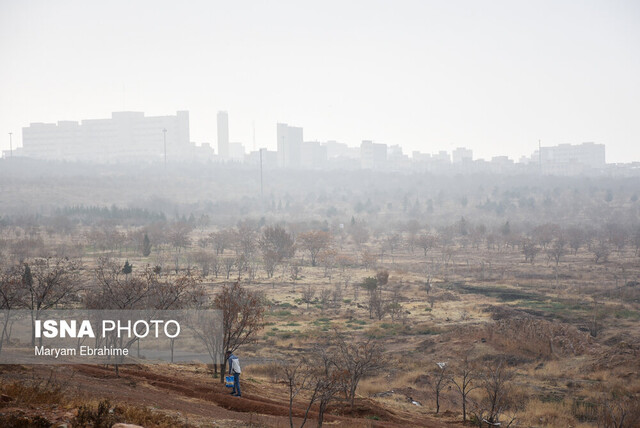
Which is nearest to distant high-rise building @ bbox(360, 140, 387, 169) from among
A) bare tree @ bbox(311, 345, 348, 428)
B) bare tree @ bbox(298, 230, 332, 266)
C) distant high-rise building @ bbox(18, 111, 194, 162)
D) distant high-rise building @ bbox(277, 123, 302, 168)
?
distant high-rise building @ bbox(277, 123, 302, 168)

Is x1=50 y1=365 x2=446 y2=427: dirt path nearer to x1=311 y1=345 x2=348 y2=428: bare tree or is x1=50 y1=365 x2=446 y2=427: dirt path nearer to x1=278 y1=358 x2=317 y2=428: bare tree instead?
x1=278 y1=358 x2=317 y2=428: bare tree

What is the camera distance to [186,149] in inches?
6575

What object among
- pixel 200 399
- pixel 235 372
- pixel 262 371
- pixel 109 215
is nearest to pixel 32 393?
pixel 200 399

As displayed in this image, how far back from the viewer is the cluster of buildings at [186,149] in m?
156

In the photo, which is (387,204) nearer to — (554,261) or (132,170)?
(554,261)

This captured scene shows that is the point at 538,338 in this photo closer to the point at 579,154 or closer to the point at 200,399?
the point at 200,399

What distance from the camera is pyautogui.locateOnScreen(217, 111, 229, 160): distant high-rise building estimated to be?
180 m

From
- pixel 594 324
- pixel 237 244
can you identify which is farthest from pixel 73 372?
pixel 237 244

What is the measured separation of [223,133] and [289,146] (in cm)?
2863

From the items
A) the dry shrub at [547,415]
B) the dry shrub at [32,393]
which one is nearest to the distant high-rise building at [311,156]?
the dry shrub at [547,415]

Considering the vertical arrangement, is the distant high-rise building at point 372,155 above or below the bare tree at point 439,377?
above

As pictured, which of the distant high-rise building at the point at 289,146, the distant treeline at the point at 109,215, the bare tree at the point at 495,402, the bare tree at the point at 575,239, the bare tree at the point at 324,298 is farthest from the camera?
the distant high-rise building at the point at 289,146

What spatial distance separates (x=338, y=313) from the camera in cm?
3041

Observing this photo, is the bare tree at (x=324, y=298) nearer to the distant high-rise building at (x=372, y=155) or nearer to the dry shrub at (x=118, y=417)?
the dry shrub at (x=118, y=417)
